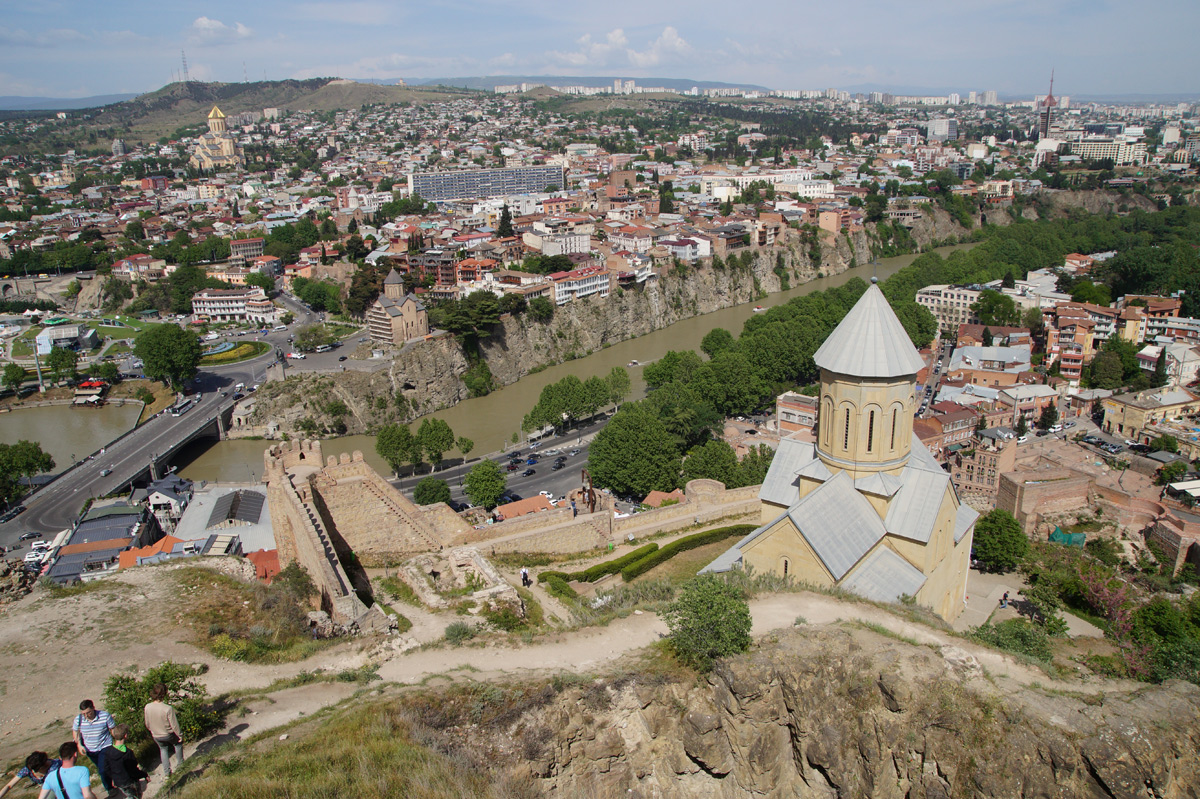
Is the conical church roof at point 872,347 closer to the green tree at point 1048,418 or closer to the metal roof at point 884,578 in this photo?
the metal roof at point 884,578

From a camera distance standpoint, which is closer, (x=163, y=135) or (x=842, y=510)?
(x=842, y=510)

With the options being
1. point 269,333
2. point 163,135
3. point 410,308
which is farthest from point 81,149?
point 410,308

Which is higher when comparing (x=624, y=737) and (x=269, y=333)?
(x=624, y=737)

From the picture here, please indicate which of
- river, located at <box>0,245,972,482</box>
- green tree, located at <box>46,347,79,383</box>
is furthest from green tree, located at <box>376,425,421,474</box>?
green tree, located at <box>46,347,79,383</box>

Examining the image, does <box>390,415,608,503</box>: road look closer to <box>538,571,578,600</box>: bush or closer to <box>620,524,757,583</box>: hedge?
<box>620,524,757,583</box>: hedge

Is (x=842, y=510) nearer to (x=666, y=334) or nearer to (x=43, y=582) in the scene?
(x=43, y=582)

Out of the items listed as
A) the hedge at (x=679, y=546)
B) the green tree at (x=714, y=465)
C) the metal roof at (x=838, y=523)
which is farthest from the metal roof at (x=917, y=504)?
the green tree at (x=714, y=465)
